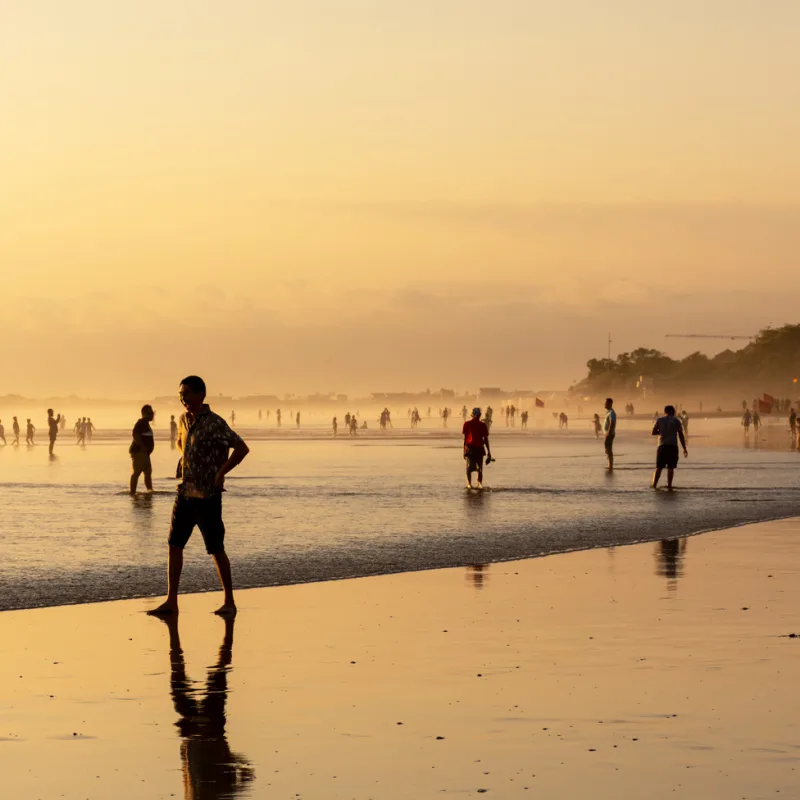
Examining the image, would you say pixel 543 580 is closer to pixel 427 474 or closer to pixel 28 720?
pixel 28 720

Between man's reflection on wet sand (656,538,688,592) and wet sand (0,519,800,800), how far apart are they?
17.2 inches

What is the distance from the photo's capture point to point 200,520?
12.1 meters

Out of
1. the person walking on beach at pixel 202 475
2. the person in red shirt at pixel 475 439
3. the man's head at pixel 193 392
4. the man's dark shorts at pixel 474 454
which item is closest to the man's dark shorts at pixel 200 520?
the person walking on beach at pixel 202 475

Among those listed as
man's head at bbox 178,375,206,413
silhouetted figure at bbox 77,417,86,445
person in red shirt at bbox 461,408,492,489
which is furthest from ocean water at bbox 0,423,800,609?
silhouetted figure at bbox 77,417,86,445

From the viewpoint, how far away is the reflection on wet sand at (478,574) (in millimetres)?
13703

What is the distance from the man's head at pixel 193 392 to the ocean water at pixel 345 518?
2060 mm

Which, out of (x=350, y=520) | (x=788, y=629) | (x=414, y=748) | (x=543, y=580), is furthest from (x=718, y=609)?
(x=350, y=520)

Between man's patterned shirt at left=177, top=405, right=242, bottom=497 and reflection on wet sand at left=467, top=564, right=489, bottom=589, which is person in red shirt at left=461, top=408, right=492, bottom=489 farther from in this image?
man's patterned shirt at left=177, top=405, right=242, bottom=497

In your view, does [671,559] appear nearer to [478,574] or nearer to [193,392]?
[478,574]

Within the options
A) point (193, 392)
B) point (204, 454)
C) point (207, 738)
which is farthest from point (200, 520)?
point (207, 738)

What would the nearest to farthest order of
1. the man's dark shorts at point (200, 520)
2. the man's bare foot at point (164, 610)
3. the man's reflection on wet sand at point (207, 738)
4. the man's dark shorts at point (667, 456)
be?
the man's reflection on wet sand at point (207, 738)
the man's bare foot at point (164, 610)
the man's dark shorts at point (200, 520)
the man's dark shorts at point (667, 456)

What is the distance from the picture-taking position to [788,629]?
10.5m

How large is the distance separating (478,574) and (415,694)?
20.8ft

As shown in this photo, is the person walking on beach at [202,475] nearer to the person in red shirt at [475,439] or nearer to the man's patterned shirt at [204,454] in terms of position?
the man's patterned shirt at [204,454]
